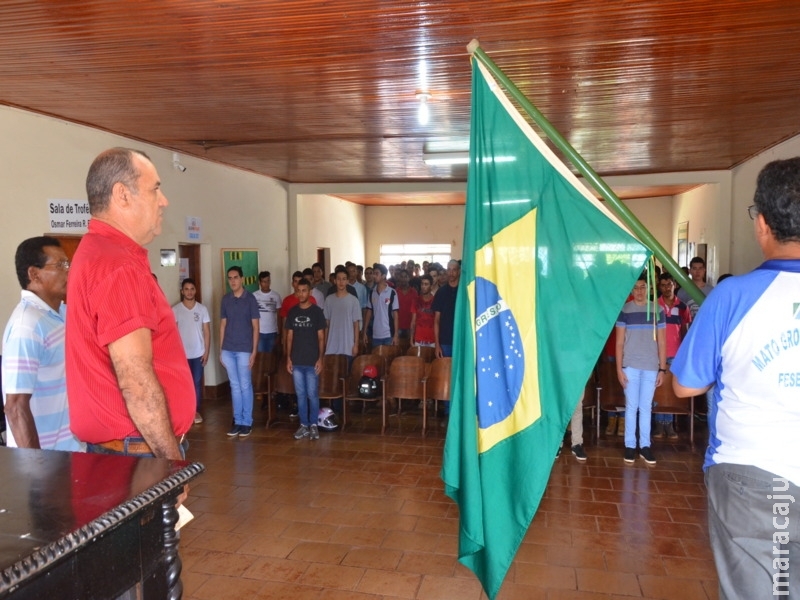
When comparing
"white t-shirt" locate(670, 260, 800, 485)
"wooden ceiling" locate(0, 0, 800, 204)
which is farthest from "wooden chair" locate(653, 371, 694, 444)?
"white t-shirt" locate(670, 260, 800, 485)

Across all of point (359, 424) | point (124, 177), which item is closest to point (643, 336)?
point (359, 424)

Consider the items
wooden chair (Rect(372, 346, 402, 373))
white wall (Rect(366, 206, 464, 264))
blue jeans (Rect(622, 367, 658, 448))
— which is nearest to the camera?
blue jeans (Rect(622, 367, 658, 448))

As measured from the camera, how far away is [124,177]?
1960 millimetres

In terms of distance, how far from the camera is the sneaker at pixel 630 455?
19.2ft

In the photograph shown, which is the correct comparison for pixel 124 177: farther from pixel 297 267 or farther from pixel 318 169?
pixel 297 267

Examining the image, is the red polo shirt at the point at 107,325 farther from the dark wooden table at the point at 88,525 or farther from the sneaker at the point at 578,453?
the sneaker at the point at 578,453

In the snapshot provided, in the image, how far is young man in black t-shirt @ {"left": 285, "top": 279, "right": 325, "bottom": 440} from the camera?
656 cm

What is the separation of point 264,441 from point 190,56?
13.1ft

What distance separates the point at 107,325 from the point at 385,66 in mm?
3249

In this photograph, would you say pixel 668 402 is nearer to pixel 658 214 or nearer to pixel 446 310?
pixel 446 310

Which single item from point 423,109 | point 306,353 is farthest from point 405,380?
point 423,109

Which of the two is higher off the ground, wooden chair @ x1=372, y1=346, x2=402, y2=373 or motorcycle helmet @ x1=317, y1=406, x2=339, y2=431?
wooden chair @ x1=372, y1=346, x2=402, y2=373

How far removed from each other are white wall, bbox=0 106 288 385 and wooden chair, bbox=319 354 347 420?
2.11 m

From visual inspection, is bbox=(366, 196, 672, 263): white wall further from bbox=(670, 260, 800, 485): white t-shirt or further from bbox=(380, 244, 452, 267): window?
bbox=(670, 260, 800, 485): white t-shirt
